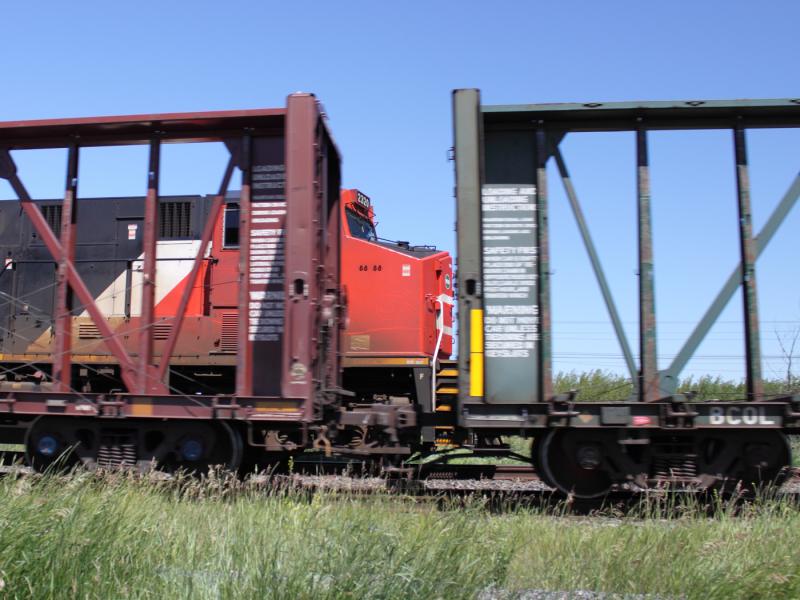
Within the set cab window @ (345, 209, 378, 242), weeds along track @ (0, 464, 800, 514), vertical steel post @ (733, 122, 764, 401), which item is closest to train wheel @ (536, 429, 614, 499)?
weeds along track @ (0, 464, 800, 514)

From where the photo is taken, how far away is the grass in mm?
3574

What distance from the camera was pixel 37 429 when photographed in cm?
780

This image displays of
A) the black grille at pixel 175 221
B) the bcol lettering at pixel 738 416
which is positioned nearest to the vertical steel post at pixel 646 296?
the bcol lettering at pixel 738 416

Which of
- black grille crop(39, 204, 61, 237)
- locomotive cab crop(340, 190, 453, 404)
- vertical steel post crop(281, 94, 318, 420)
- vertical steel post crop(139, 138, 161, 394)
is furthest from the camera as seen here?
black grille crop(39, 204, 61, 237)

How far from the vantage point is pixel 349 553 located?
3861mm

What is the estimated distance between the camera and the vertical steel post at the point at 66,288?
7848 mm

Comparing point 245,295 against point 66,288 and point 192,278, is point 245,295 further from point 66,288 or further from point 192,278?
point 66,288

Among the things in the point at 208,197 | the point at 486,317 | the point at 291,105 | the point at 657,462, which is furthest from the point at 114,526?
the point at 208,197

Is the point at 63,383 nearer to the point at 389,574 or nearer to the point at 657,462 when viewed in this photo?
the point at 389,574

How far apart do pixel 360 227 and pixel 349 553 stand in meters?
7.97

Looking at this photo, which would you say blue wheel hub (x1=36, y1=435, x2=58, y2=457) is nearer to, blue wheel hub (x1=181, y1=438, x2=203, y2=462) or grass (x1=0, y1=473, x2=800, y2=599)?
blue wheel hub (x1=181, y1=438, x2=203, y2=462)

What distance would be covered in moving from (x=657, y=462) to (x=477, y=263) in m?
2.74

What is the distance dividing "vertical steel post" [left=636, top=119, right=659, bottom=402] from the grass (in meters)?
1.87

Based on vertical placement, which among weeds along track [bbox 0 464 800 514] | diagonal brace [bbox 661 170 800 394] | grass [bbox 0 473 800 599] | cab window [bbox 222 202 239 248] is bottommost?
weeds along track [bbox 0 464 800 514]
